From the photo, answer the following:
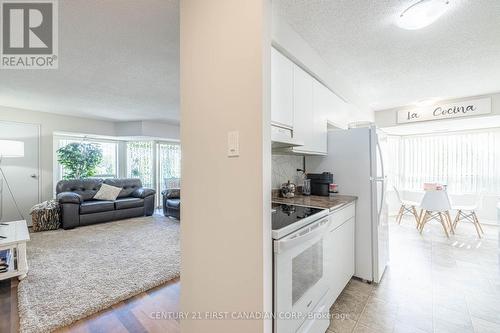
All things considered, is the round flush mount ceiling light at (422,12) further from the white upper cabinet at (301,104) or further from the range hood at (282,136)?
the range hood at (282,136)

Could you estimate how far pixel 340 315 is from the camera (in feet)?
6.11

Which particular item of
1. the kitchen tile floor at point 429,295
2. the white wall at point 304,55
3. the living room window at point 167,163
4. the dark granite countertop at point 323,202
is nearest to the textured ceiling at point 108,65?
the white wall at point 304,55

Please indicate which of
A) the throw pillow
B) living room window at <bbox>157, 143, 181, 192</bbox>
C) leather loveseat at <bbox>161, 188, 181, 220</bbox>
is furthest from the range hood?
living room window at <bbox>157, 143, 181, 192</bbox>

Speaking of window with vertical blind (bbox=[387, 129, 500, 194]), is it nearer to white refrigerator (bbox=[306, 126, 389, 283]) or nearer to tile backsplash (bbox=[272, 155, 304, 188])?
white refrigerator (bbox=[306, 126, 389, 283])

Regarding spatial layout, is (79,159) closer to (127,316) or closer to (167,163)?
(167,163)

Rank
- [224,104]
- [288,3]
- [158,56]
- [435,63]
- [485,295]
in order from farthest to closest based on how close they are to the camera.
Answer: [435,63], [158,56], [485,295], [288,3], [224,104]

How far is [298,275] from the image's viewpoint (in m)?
1.37

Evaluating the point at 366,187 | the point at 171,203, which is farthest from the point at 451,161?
the point at 171,203

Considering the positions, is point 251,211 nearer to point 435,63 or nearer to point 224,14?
point 224,14

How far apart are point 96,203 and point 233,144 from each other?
4.48m

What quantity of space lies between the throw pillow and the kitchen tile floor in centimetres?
474

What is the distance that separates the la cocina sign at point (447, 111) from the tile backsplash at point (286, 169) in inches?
112

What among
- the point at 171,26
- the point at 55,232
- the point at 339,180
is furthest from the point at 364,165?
the point at 55,232

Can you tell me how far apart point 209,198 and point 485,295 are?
9.18ft
